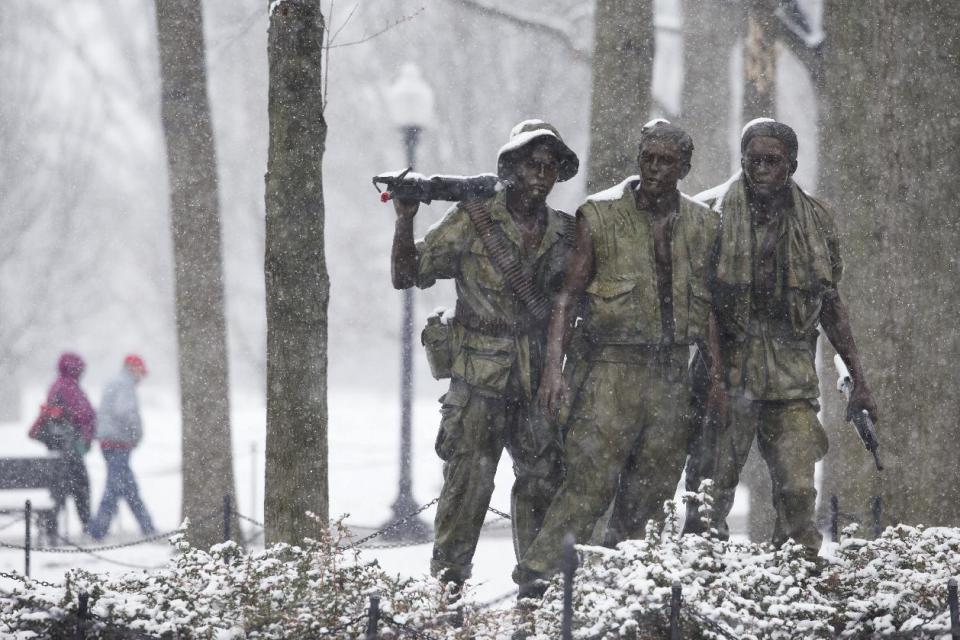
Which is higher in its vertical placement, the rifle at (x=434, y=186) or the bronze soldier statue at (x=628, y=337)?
the rifle at (x=434, y=186)

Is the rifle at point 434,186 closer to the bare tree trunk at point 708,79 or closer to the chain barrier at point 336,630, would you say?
the chain barrier at point 336,630

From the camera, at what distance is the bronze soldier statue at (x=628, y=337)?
650cm

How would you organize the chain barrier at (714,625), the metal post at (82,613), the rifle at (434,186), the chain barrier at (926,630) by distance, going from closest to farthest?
the chain barrier at (714,625)
the metal post at (82,613)
the chain barrier at (926,630)
the rifle at (434,186)

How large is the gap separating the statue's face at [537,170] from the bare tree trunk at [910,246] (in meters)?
3.53

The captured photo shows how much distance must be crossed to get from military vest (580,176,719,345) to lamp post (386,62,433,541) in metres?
6.98

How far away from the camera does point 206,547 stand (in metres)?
10.7

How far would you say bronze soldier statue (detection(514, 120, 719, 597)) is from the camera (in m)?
6.50

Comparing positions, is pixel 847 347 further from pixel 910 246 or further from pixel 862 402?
pixel 910 246

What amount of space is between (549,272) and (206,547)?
5110 mm

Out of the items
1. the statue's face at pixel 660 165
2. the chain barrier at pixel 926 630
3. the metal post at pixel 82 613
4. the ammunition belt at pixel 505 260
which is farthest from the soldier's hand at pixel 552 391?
the metal post at pixel 82 613

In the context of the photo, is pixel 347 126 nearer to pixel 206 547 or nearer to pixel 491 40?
pixel 491 40

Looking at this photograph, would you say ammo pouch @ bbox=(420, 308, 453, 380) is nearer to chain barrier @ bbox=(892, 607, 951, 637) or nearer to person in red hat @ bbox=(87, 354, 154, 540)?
chain barrier @ bbox=(892, 607, 951, 637)

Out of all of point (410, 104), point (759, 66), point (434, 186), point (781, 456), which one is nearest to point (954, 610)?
point (781, 456)

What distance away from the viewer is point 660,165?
252 inches
